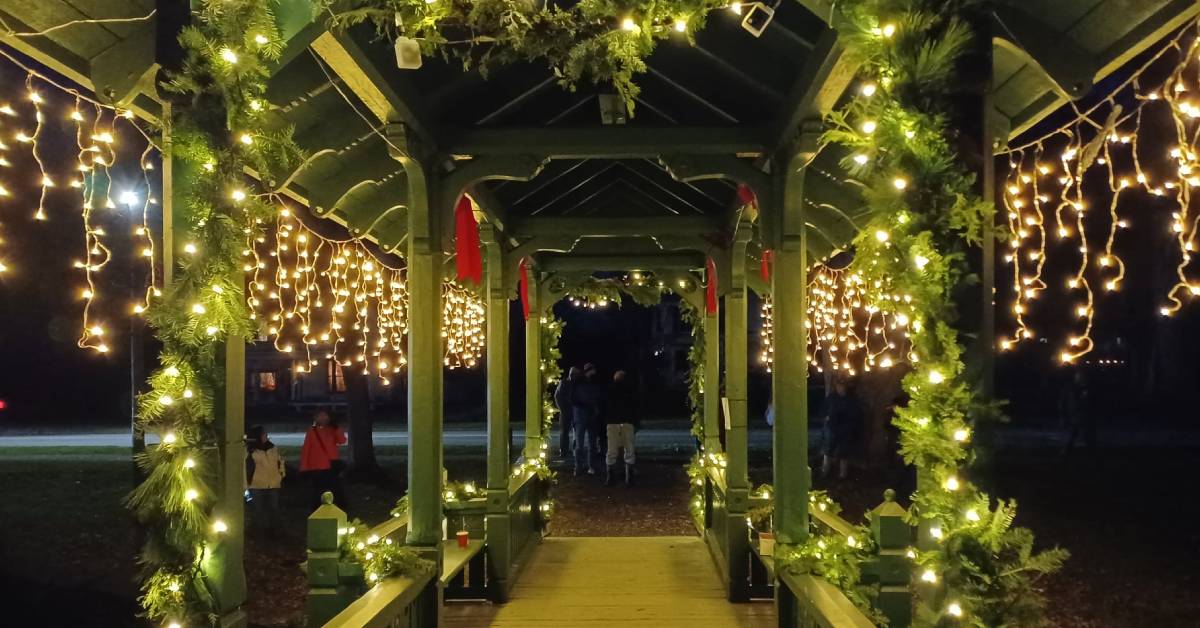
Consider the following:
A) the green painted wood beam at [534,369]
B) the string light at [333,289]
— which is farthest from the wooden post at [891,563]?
the green painted wood beam at [534,369]

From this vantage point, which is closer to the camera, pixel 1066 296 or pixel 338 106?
pixel 338 106

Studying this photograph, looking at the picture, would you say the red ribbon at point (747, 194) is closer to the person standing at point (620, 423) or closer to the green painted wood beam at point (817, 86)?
the green painted wood beam at point (817, 86)

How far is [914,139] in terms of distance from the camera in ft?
8.34

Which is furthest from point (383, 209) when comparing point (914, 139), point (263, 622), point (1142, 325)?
point (1142, 325)

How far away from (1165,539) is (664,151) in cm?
864

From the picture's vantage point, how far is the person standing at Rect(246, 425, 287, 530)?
32.9 feet

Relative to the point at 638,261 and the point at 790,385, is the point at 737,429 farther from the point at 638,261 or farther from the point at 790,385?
the point at 638,261

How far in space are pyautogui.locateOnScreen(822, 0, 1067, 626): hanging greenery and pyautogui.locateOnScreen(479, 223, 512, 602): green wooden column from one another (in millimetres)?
5054

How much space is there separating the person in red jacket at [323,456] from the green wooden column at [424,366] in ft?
18.1

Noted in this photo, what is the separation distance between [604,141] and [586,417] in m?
10.5

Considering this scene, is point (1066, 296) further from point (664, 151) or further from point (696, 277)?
point (664, 151)

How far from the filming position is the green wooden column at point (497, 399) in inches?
287

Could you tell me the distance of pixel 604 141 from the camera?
5.57 m

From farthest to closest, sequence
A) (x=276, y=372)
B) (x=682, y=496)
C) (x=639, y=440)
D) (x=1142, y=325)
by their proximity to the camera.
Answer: (x=276, y=372) → (x=1142, y=325) → (x=639, y=440) → (x=682, y=496)
